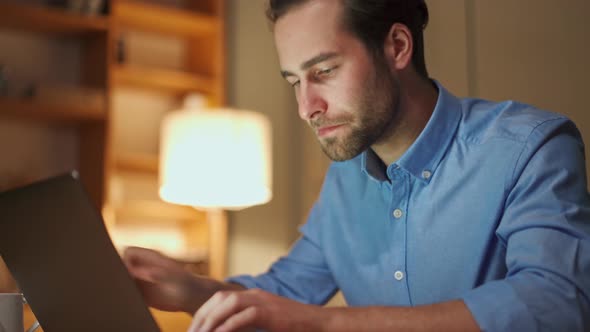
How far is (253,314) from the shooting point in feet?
2.40

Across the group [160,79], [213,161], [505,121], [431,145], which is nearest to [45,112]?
[160,79]

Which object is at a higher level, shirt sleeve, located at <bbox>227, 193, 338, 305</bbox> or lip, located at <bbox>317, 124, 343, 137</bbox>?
lip, located at <bbox>317, 124, 343, 137</bbox>

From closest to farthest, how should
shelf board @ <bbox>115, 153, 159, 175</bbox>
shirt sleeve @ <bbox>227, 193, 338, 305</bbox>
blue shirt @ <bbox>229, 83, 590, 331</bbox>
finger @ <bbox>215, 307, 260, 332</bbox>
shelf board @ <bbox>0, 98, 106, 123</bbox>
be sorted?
1. finger @ <bbox>215, 307, 260, 332</bbox>
2. blue shirt @ <bbox>229, 83, 590, 331</bbox>
3. shirt sleeve @ <bbox>227, 193, 338, 305</bbox>
4. shelf board @ <bbox>0, 98, 106, 123</bbox>
5. shelf board @ <bbox>115, 153, 159, 175</bbox>

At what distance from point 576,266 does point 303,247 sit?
2.04 feet

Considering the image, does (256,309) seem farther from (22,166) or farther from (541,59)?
(22,166)

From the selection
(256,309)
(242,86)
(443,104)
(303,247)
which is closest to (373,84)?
(443,104)

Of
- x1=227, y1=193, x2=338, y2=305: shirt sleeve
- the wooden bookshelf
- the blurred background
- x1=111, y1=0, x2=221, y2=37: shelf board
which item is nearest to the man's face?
x1=227, y1=193, x2=338, y2=305: shirt sleeve

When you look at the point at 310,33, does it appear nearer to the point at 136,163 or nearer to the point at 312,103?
the point at 312,103

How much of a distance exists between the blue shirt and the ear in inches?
3.8

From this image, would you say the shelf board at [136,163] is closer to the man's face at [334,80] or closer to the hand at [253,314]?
the man's face at [334,80]

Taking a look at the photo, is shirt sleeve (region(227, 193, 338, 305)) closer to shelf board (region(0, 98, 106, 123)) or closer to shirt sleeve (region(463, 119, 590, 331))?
shirt sleeve (region(463, 119, 590, 331))

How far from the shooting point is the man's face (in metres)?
1.19

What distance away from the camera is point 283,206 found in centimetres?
379

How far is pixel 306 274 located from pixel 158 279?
377mm
